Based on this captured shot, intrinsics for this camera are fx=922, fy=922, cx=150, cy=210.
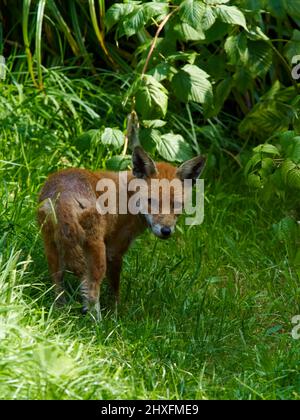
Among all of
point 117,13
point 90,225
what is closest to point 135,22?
point 117,13

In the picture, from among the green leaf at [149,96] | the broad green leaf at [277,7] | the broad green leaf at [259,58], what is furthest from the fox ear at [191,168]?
the broad green leaf at [277,7]

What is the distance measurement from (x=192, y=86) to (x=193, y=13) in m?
0.64

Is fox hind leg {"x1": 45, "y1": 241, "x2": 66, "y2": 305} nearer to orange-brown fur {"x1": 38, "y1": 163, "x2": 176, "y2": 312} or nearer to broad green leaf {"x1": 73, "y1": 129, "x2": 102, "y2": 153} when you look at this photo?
orange-brown fur {"x1": 38, "y1": 163, "x2": 176, "y2": 312}

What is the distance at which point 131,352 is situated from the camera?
5.34 metres

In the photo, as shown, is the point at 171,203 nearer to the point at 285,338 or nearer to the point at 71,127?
the point at 285,338

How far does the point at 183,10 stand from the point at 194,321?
214 centimetres

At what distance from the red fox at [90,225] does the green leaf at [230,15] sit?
973 millimetres

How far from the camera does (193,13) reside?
6324 millimetres

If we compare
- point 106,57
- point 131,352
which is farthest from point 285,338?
point 106,57

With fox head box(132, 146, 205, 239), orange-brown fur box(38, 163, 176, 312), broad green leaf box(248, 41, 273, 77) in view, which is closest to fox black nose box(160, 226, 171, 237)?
fox head box(132, 146, 205, 239)

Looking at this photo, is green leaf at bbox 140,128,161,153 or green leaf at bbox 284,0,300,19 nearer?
green leaf at bbox 284,0,300,19

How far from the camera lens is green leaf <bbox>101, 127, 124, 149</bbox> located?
677 cm

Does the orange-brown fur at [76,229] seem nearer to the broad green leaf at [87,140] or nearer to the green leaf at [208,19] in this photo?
the broad green leaf at [87,140]
